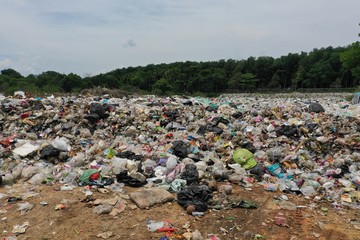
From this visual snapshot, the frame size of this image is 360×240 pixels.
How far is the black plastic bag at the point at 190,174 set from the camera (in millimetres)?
4153

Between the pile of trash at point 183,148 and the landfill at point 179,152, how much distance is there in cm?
2

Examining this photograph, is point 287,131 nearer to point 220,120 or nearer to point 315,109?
point 220,120

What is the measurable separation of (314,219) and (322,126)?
11.0ft

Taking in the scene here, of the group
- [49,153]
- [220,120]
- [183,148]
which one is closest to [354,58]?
[220,120]

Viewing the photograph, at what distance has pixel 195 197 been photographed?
3686 mm

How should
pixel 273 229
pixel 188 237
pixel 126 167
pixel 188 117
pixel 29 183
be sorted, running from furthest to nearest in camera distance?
pixel 188 117 < pixel 126 167 < pixel 29 183 < pixel 273 229 < pixel 188 237

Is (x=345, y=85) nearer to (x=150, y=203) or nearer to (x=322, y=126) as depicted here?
(x=322, y=126)

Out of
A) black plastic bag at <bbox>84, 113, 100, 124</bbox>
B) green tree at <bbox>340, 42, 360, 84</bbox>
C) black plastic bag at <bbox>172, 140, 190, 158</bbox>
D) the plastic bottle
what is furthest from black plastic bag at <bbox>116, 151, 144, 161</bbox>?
green tree at <bbox>340, 42, 360, 84</bbox>

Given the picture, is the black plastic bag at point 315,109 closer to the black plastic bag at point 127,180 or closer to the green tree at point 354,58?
the black plastic bag at point 127,180

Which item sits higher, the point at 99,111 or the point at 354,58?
the point at 354,58

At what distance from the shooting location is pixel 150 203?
11.5ft

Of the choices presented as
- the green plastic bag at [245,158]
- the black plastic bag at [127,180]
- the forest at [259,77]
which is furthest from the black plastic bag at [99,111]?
the forest at [259,77]

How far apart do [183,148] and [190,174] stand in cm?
98

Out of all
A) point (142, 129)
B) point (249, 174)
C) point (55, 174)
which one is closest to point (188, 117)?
point (142, 129)
